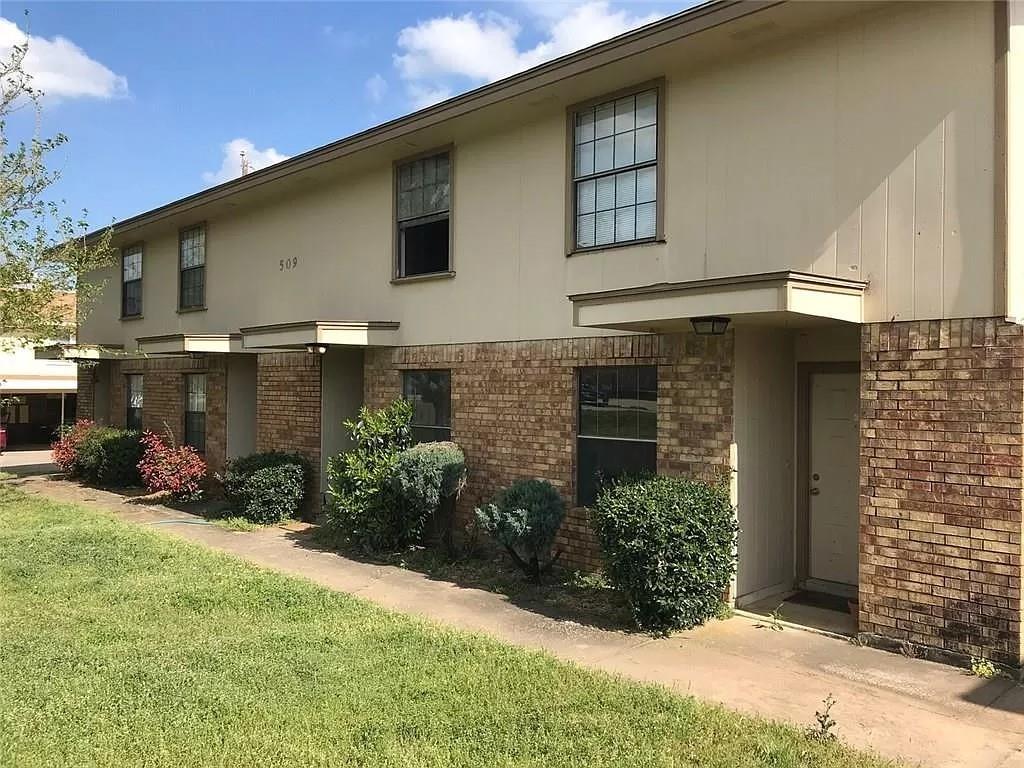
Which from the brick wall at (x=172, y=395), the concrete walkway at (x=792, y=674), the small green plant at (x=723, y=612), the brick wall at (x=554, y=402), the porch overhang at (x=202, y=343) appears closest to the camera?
the concrete walkway at (x=792, y=674)

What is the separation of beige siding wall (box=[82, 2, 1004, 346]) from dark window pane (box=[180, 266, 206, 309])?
19.1ft

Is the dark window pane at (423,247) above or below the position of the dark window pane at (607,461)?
above

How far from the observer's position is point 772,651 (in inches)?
261

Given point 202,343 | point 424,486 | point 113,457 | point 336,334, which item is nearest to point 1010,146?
point 424,486

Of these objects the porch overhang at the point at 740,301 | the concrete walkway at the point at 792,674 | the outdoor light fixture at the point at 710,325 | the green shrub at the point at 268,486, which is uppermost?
the porch overhang at the point at 740,301

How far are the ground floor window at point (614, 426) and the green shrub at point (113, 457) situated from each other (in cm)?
1156

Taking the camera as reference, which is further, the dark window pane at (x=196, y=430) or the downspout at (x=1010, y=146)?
the dark window pane at (x=196, y=430)

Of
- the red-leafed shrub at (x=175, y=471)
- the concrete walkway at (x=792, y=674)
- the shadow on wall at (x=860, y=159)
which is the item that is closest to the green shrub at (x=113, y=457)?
the red-leafed shrub at (x=175, y=471)

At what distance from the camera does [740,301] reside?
21.5 ft

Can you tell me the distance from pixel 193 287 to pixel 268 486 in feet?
20.0

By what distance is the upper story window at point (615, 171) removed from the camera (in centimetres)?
848

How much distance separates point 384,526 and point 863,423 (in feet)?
19.1

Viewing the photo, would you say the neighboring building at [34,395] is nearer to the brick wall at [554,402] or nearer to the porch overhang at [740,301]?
the brick wall at [554,402]

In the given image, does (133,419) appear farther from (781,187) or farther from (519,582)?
(781,187)
